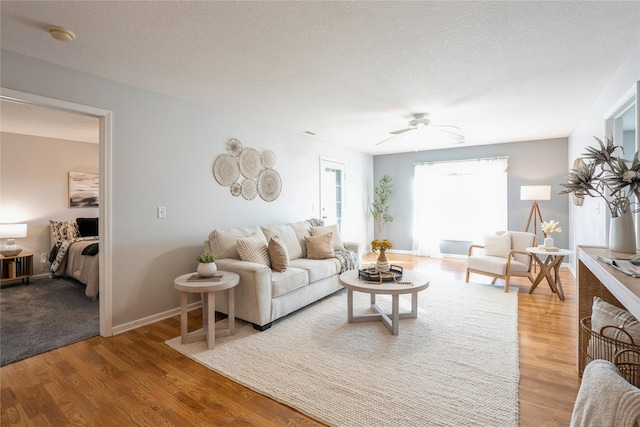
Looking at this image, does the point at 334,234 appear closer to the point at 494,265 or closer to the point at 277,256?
the point at 277,256

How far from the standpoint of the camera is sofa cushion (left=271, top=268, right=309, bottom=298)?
9.88 feet

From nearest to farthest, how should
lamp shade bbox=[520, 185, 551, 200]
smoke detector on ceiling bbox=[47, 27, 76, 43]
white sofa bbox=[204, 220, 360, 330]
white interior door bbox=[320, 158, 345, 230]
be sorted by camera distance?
smoke detector on ceiling bbox=[47, 27, 76, 43] < white sofa bbox=[204, 220, 360, 330] < lamp shade bbox=[520, 185, 551, 200] < white interior door bbox=[320, 158, 345, 230]

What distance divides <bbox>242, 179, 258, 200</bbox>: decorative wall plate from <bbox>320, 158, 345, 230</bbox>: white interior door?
175 centimetres

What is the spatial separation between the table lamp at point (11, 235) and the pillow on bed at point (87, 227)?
767 mm

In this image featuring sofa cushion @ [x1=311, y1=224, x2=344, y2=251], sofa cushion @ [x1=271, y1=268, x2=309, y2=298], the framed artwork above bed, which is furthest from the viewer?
the framed artwork above bed

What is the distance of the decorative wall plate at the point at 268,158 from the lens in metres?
4.51

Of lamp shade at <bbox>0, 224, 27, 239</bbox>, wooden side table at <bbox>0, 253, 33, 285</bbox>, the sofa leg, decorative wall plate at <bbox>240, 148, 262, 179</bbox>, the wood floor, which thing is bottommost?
the wood floor

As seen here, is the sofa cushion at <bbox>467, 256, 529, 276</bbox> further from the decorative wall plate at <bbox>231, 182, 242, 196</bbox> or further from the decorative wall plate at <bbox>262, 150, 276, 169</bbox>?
the decorative wall plate at <bbox>231, 182, 242, 196</bbox>

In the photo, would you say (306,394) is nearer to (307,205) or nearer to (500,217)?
(307,205)

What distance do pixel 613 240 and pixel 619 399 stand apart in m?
1.42

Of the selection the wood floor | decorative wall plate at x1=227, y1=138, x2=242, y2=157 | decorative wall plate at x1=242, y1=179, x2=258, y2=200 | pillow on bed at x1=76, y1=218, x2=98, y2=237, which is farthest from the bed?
decorative wall plate at x1=227, y1=138, x2=242, y2=157

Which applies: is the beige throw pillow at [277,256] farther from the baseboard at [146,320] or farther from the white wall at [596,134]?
the white wall at [596,134]

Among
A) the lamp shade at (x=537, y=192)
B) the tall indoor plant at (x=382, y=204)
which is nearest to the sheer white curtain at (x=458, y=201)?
the tall indoor plant at (x=382, y=204)

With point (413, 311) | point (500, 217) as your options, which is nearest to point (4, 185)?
point (413, 311)
